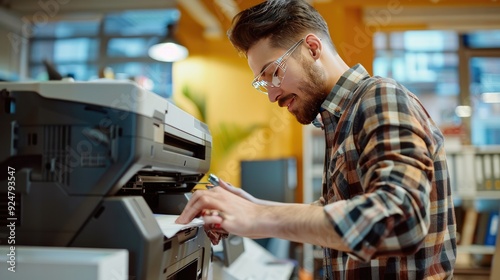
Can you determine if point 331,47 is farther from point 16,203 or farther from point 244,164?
point 244,164

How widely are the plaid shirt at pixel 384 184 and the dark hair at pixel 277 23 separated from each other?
155mm

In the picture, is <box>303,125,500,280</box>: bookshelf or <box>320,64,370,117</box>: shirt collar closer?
<box>320,64,370,117</box>: shirt collar

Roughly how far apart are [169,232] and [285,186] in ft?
8.53

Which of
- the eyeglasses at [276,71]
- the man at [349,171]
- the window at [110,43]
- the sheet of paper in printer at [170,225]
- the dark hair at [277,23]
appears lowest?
the sheet of paper in printer at [170,225]

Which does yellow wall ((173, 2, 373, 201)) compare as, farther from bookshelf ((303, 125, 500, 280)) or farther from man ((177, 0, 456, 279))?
man ((177, 0, 456, 279))

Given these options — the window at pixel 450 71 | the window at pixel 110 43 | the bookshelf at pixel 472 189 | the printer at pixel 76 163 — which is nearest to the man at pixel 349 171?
the printer at pixel 76 163

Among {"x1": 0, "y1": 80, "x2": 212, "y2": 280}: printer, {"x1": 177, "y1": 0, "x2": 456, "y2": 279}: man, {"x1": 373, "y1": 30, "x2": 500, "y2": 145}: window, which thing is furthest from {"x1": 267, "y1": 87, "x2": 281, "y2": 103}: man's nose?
{"x1": 373, "y1": 30, "x2": 500, "y2": 145}: window

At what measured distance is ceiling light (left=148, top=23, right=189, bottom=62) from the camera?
437cm

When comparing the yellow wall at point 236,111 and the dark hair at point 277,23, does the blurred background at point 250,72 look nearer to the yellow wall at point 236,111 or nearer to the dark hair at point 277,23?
the yellow wall at point 236,111

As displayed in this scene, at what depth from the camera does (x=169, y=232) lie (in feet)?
2.88

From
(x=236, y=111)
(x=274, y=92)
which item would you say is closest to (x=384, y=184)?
(x=274, y=92)

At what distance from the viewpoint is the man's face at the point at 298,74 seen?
1145mm

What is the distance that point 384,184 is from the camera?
78 cm

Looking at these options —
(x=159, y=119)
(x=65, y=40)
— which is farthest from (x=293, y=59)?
(x=65, y=40)
